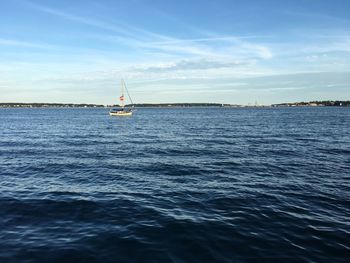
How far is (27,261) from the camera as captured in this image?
11477mm

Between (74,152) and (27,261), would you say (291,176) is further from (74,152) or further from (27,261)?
(74,152)

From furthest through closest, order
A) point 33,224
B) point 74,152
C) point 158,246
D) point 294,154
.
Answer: point 74,152 < point 294,154 < point 33,224 < point 158,246

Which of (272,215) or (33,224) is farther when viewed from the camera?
(272,215)

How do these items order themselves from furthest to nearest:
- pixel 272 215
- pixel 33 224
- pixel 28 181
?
pixel 28 181, pixel 272 215, pixel 33 224

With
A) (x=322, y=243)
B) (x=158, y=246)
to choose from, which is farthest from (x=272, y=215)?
(x=158, y=246)

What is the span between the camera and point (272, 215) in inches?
639

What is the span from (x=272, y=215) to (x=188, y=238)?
203 inches

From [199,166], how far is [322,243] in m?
16.0

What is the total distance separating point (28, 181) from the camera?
23.1 metres

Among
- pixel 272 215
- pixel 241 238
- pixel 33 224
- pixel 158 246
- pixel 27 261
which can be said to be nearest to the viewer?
pixel 27 261

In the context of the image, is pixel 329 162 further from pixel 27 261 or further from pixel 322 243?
pixel 27 261

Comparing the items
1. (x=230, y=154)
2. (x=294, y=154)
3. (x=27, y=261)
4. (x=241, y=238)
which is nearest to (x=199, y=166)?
(x=230, y=154)

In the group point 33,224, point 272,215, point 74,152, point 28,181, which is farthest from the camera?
point 74,152

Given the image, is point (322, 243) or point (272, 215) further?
point (272, 215)
